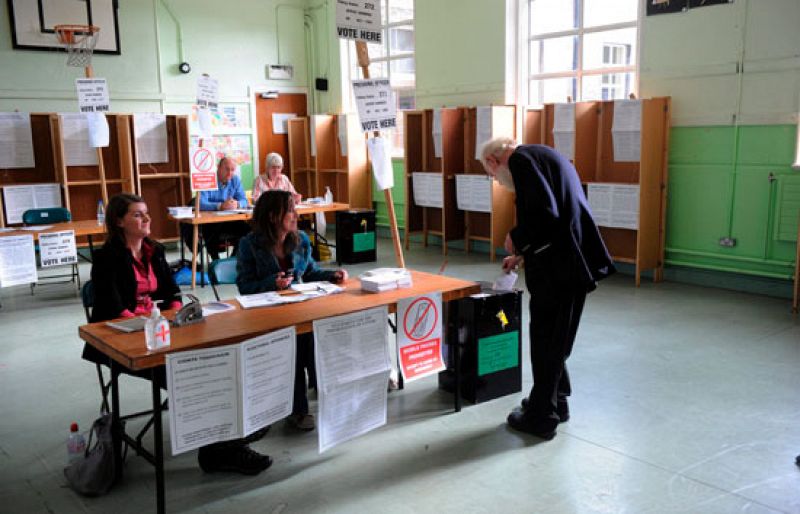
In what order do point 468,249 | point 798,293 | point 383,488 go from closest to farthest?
point 383,488 → point 798,293 → point 468,249

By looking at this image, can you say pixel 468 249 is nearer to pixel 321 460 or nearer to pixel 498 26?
pixel 498 26

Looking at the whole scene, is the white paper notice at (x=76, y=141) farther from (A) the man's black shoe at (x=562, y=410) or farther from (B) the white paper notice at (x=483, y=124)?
(A) the man's black shoe at (x=562, y=410)

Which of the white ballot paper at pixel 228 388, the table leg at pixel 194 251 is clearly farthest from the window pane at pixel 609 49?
the white ballot paper at pixel 228 388

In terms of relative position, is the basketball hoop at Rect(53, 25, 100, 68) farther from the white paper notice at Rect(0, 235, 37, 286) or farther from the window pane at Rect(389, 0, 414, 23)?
the window pane at Rect(389, 0, 414, 23)

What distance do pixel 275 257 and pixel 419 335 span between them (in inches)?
33.6

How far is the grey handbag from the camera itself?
2727 millimetres

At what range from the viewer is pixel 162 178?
29.1 feet

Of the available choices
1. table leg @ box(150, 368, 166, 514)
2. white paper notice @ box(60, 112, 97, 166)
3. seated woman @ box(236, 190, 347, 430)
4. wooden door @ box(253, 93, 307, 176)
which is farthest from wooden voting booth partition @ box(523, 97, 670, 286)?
white paper notice @ box(60, 112, 97, 166)

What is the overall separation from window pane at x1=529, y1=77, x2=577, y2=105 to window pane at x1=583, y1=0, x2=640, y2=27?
67cm

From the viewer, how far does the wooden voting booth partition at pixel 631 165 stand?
20.5ft

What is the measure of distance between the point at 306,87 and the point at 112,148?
3.37 meters

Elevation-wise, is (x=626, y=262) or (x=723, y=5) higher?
(x=723, y=5)

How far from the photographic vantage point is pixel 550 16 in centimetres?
771

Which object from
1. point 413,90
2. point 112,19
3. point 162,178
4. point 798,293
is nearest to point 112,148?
Result: point 162,178
